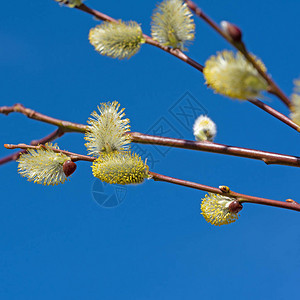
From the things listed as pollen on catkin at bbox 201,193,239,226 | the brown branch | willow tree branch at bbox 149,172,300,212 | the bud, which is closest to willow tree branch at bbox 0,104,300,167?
the brown branch

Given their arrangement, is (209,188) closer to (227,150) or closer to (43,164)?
(227,150)

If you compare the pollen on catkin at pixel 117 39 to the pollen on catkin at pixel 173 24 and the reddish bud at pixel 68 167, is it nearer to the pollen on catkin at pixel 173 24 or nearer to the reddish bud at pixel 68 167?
the pollen on catkin at pixel 173 24

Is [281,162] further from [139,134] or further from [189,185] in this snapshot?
[139,134]

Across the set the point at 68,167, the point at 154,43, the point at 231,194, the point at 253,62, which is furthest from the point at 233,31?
the point at 68,167

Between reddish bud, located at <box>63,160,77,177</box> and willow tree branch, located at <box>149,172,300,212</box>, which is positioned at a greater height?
reddish bud, located at <box>63,160,77,177</box>

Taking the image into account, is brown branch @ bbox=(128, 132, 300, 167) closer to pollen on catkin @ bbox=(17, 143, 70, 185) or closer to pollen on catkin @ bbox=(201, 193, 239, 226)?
pollen on catkin @ bbox=(201, 193, 239, 226)

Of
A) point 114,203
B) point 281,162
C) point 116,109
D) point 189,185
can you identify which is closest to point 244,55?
point 281,162
